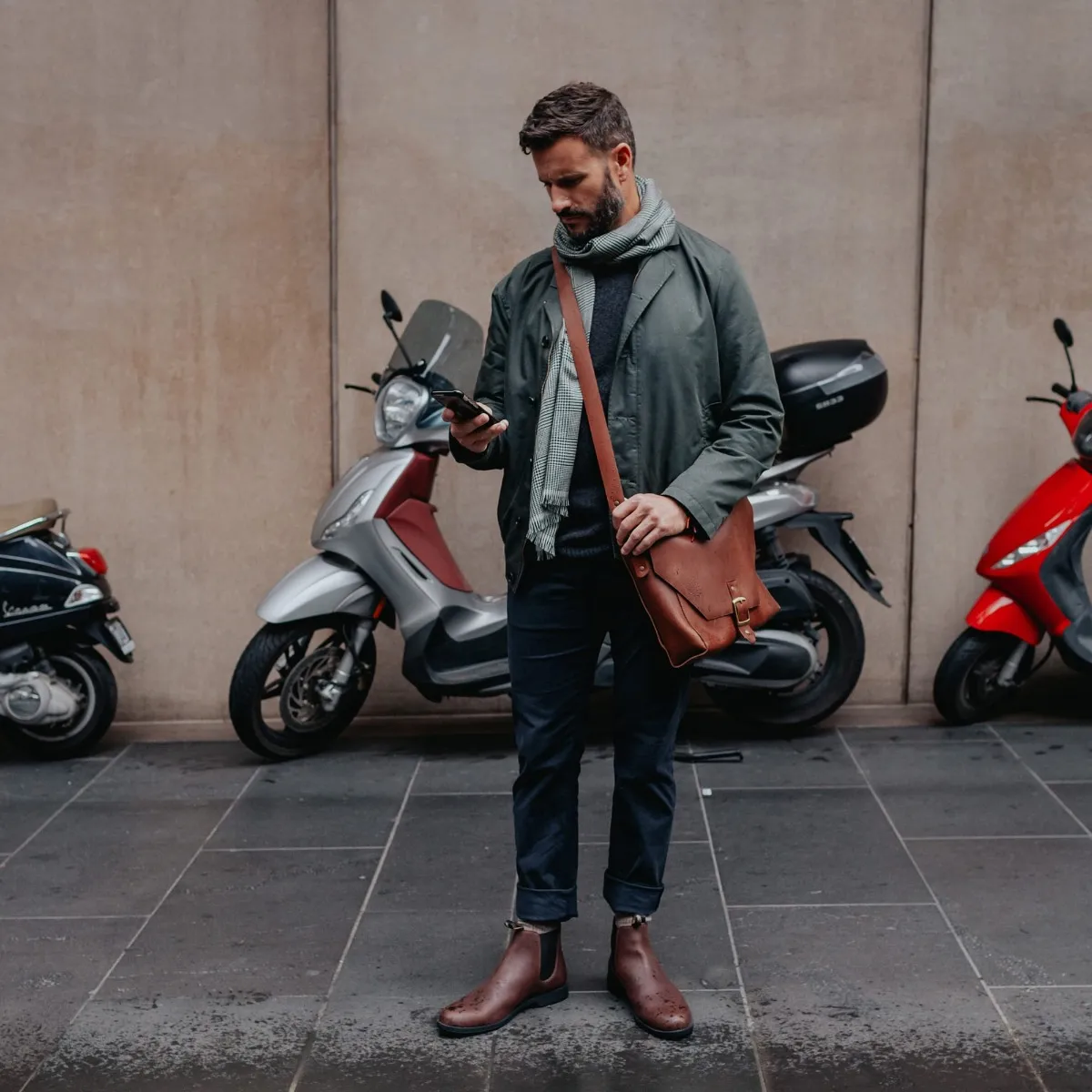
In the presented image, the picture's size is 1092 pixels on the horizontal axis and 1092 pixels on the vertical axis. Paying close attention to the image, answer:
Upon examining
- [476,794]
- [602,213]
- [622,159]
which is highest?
[622,159]

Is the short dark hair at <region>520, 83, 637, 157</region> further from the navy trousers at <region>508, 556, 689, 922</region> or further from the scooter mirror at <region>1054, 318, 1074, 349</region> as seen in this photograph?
the scooter mirror at <region>1054, 318, 1074, 349</region>

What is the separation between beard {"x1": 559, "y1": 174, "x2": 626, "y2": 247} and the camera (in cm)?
296

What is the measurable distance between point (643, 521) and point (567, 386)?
335 mm

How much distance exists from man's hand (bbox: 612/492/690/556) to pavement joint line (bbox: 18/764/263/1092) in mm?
1591

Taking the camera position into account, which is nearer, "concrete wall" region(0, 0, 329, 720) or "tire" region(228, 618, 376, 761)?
"tire" region(228, 618, 376, 761)

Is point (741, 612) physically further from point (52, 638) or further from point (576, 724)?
point (52, 638)

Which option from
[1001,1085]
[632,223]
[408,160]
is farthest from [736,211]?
[1001,1085]

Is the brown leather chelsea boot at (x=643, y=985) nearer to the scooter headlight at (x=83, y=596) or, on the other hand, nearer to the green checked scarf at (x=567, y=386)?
the green checked scarf at (x=567, y=386)

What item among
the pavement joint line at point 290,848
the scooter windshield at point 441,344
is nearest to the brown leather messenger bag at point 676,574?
the pavement joint line at point 290,848

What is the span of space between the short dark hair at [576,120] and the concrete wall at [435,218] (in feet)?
8.83

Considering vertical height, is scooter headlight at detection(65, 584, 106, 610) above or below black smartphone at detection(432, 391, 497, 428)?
below

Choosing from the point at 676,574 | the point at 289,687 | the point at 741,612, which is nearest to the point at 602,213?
the point at 676,574

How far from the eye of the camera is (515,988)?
127 inches

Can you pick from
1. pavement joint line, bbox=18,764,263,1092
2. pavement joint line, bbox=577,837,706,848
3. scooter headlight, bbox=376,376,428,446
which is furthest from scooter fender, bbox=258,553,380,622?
pavement joint line, bbox=577,837,706,848
